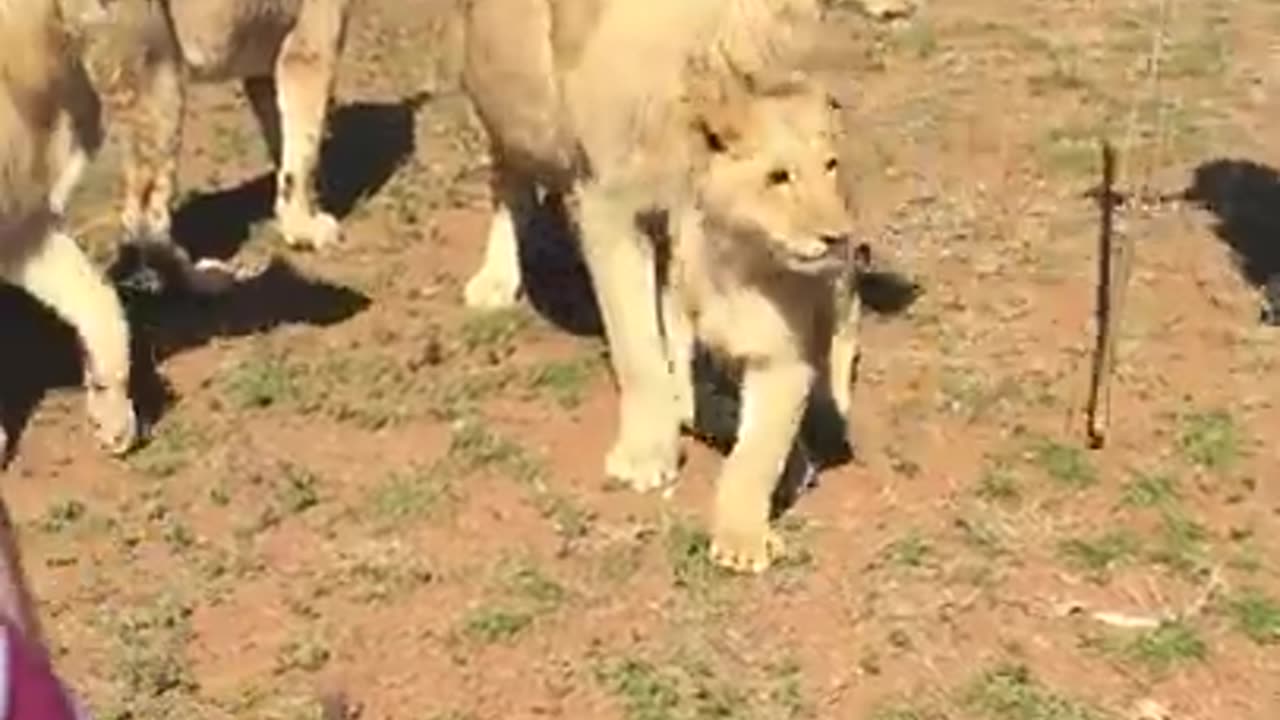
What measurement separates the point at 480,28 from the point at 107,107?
3.44 feet

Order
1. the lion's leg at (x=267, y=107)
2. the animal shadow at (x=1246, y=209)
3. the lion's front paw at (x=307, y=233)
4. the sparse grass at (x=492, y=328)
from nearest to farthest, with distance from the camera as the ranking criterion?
the sparse grass at (x=492, y=328) → the animal shadow at (x=1246, y=209) → the lion's front paw at (x=307, y=233) → the lion's leg at (x=267, y=107)

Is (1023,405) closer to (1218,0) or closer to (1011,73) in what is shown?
(1011,73)

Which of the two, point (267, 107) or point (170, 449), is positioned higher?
point (267, 107)

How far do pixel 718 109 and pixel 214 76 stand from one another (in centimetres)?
267

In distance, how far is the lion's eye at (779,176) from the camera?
5281 mm

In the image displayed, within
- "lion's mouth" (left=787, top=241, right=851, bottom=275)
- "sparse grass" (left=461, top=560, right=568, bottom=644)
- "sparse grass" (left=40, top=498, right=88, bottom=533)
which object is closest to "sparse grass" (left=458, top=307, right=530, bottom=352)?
"sparse grass" (left=40, top=498, right=88, bottom=533)

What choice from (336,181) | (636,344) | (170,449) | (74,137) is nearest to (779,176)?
(636,344)

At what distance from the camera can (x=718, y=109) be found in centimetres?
541

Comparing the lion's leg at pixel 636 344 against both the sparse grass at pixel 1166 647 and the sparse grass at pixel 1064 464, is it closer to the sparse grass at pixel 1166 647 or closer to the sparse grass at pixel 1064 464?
the sparse grass at pixel 1064 464

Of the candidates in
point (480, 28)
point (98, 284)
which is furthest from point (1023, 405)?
point (98, 284)

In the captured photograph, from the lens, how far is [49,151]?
6234 mm

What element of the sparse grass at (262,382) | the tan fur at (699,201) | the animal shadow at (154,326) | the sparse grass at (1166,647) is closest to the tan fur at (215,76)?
the animal shadow at (154,326)

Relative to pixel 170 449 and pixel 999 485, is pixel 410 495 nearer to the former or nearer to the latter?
pixel 170 449

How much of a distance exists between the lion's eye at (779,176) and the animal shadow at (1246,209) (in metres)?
2.18
